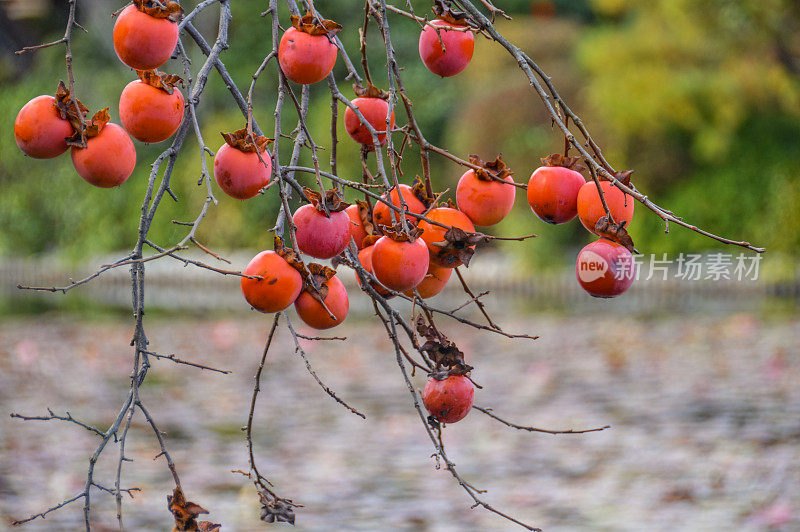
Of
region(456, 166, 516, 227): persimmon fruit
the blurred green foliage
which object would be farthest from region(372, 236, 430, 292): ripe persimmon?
the blurred green foliage

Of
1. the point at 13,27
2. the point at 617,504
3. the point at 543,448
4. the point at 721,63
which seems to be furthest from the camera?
the point at 13,27

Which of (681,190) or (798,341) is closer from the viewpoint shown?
(798,341)

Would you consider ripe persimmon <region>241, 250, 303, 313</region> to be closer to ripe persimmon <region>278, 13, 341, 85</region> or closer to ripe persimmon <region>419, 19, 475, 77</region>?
ripe persimmon <region>278, 13, 341, 85</region>

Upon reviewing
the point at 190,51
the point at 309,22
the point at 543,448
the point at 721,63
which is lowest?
the point at 309,22

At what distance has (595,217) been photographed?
1.00 metres

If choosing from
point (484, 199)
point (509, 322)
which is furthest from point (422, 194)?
point (509, 322)

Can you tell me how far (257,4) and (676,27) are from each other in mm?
5449

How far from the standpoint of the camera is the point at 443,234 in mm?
1068

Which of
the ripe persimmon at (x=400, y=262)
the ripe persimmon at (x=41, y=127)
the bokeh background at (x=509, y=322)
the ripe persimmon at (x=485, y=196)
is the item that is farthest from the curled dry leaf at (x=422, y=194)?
the bokeh background at (x=509, y=322)

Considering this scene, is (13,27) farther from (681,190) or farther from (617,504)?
(617,504)

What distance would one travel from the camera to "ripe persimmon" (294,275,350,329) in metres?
1.03

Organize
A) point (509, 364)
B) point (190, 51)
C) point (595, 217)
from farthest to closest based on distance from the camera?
1. point (190, 51)
2. point (509, 364)
3. point (595, 217)

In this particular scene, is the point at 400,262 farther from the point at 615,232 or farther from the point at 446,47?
the point at 446,47

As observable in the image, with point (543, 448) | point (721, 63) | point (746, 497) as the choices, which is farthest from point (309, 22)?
point (721, 63)
